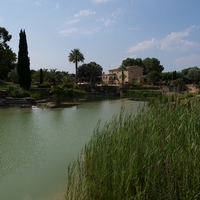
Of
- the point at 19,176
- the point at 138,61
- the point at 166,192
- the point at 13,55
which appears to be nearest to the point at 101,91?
the point at 13,55

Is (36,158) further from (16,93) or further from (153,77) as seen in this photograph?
(153,77)

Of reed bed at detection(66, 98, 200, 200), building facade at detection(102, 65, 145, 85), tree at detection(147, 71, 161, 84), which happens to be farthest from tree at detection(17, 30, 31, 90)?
Answer: tree at detection(147, 71, 161, 84)

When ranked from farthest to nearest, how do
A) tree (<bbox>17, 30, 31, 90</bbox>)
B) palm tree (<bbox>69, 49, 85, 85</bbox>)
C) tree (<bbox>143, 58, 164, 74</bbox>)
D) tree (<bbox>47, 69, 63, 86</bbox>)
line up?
tree (<bbox>143, 58, 164, 74</bbox>), palm tree (<bbox>69, 49, 85, 85</bbox>), tree (<bbox>47, 69, 63, 86</bbox>), tree (<bbox>17, 30, 31, 90</bbox>)

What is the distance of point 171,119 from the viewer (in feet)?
15.5

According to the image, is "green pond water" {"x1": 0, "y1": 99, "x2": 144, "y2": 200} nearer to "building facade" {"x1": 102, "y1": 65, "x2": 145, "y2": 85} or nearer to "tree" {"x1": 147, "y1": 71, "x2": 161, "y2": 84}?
"tree" {"x1": 147, "y1": 71, "x2": 161, "y2": 84}

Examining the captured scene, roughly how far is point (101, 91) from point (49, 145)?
33.3m

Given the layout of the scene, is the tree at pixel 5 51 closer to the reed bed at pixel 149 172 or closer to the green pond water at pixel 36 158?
the green pond water at pixel 36 158

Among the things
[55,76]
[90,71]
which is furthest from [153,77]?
[55,76]

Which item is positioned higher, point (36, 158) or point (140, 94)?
point (140, 94)

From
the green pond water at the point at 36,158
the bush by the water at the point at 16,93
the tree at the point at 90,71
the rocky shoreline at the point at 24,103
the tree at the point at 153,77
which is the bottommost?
the green pond water at the point at 36,158

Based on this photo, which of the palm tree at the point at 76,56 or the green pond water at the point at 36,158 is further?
the palm tree at the point at 76,56

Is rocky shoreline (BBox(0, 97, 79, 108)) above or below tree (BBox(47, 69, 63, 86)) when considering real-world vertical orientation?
below

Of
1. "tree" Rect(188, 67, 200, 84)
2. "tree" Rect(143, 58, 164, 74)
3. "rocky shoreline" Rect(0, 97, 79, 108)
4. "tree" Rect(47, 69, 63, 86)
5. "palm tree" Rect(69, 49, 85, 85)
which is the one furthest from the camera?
"tree" Rect(143, 58, 164, 74)

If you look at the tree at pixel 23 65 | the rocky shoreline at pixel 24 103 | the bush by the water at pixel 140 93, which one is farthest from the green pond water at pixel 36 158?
the bush by the water at pixel 140 93
